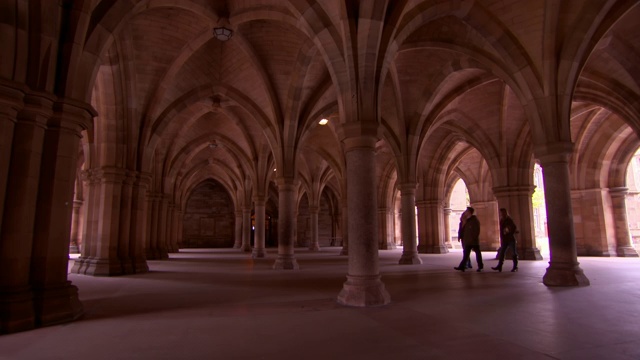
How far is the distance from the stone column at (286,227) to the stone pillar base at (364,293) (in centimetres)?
640

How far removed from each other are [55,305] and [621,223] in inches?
850

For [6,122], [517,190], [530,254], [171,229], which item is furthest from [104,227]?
[171,229]

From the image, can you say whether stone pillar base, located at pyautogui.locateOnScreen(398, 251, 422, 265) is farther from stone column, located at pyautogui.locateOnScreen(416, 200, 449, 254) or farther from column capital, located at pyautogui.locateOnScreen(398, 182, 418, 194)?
stone column, located at pyautogui.locateOnScreen(416, 200, 449, 254)

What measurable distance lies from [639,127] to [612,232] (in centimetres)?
726

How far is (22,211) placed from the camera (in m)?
4.72

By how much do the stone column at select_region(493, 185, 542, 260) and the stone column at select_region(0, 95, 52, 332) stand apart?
603 inches

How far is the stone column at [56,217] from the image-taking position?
15.9 ft

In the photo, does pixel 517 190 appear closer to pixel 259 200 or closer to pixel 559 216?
pixel 559 216

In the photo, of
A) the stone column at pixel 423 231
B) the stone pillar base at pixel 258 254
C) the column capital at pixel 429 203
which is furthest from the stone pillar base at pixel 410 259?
the column capital at pixel 429 203

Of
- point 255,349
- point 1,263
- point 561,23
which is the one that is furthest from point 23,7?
point 561,23

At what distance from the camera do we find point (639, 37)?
10.6 metres

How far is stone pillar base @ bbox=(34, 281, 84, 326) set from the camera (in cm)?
466

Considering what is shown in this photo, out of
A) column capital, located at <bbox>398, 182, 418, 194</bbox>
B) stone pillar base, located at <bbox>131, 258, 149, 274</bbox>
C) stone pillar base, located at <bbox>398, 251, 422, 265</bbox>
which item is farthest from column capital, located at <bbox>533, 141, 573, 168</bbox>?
stone pillar base, located at <bbox>131, 258, 149, 274</bbox>

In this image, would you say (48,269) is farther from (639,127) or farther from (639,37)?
(639,127)
